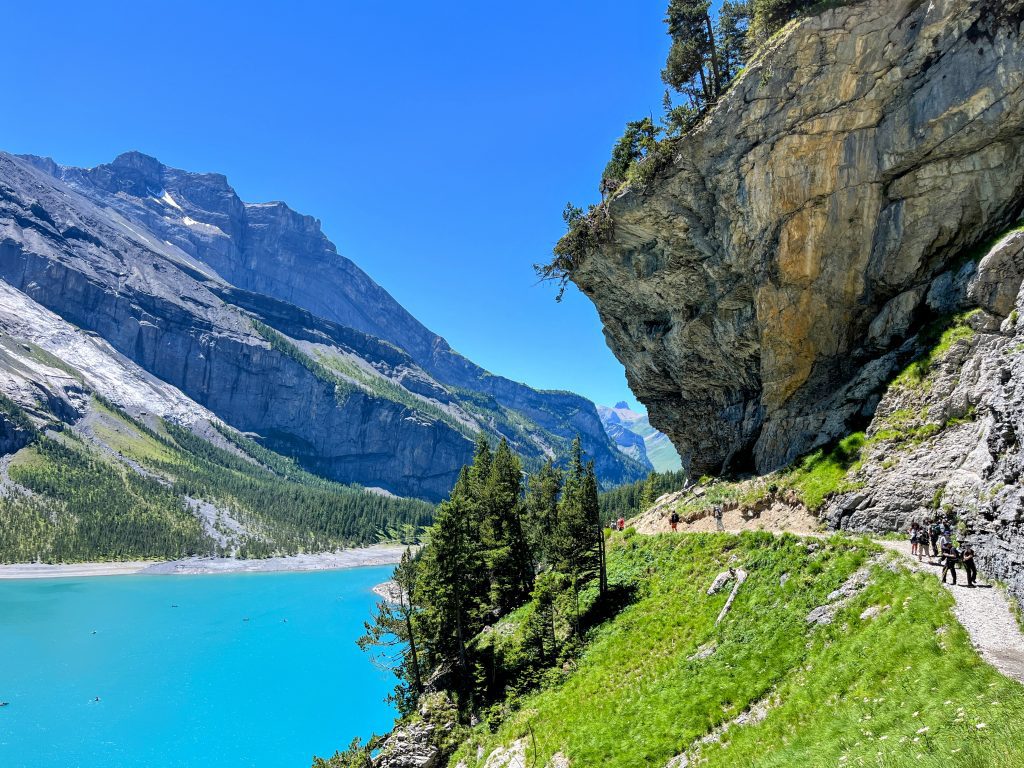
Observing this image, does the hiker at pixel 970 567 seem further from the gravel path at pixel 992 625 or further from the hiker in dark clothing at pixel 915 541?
the hiker in dark clothing at pixel 915 541

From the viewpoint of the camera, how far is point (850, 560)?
17922mm

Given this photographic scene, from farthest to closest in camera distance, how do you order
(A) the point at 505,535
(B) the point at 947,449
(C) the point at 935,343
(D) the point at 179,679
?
(D) the point at 179,679 → (A) the point at 505,535 → (C) the point at 935,343 → (B) the point at 947,449

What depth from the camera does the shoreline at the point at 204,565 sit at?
123 m

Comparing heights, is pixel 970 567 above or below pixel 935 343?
below

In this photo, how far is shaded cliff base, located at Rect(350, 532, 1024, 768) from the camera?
32.3 ft

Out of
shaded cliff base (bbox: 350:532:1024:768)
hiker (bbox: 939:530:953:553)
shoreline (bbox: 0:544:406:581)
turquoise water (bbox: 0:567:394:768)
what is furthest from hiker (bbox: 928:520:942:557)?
shoreline (bbox: 0:544:406:581)

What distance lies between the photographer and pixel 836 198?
30578 mm

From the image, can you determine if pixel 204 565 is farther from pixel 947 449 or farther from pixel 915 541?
pixel 947 449

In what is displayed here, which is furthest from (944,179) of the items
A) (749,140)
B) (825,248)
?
(749,140)

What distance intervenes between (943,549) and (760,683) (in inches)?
252

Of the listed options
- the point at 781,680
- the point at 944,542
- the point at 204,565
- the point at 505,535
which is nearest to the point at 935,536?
the point at 944,542

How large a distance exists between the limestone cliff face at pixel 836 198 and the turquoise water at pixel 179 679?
4983 centimetres

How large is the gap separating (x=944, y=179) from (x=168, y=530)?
186 meters

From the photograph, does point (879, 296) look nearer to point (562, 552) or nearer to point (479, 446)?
point (562, 552)
